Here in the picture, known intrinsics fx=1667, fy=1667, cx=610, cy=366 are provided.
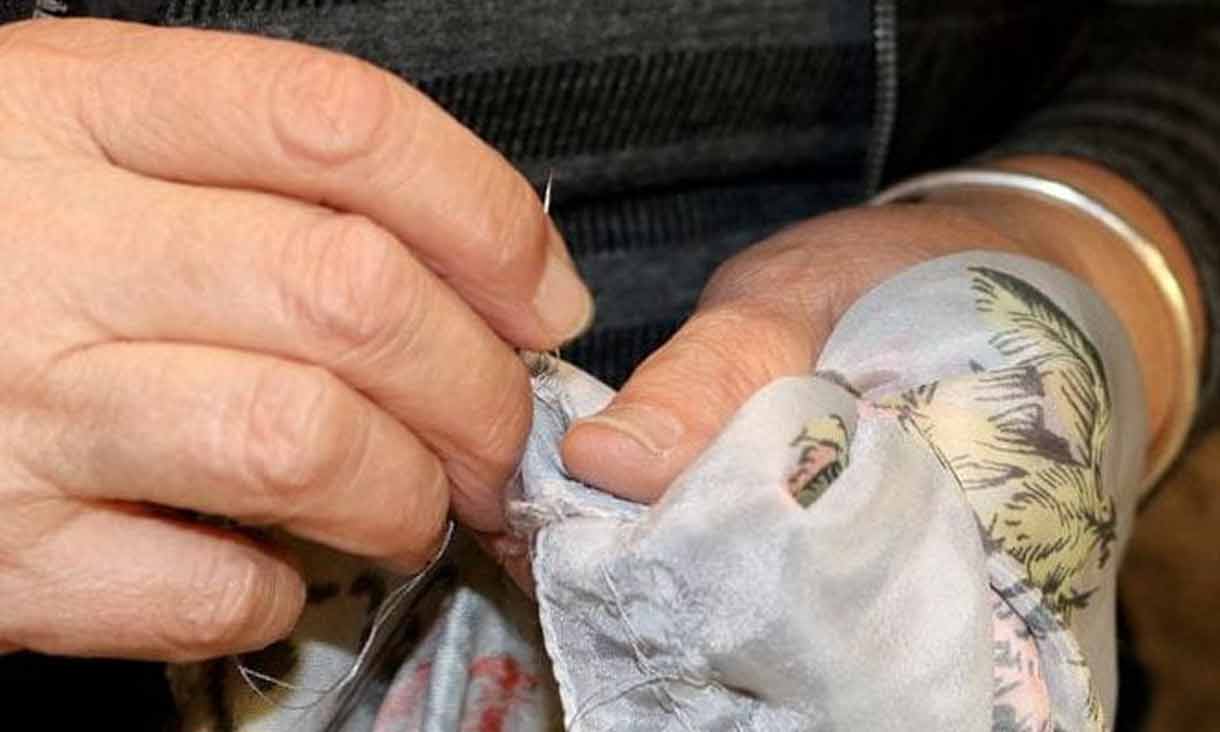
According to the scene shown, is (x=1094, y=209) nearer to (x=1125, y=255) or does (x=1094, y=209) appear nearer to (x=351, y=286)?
(x=1125, y=255)

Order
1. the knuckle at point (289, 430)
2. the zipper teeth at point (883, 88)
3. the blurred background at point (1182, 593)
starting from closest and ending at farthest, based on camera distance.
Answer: the knuckle at point (289, 430) → the zipper teeth at point (883, 88) → the blurred background at point (1182, 593)

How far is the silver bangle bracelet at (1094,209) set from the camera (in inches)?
26.6

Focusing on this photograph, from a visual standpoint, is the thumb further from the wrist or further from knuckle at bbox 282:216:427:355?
the wrist

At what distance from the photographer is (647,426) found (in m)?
0.41

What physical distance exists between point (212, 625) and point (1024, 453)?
22 centimetres

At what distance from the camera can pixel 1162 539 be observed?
129 cm

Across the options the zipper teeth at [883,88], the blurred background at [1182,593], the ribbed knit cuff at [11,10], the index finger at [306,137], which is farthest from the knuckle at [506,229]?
the blurred background at [1182,593]

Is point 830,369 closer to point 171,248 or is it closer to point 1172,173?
point 171,248

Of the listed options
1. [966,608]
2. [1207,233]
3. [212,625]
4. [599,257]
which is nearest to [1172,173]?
[1207,233]

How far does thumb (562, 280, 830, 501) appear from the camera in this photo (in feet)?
1.32

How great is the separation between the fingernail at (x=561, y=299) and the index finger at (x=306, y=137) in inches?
0.6

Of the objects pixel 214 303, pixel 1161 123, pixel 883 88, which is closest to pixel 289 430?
pixel 214 303

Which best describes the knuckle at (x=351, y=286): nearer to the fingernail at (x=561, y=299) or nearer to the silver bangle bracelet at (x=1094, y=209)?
the fingernail at (x=561, y=299)

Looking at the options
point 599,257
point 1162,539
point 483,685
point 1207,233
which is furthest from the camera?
point 1162,539
